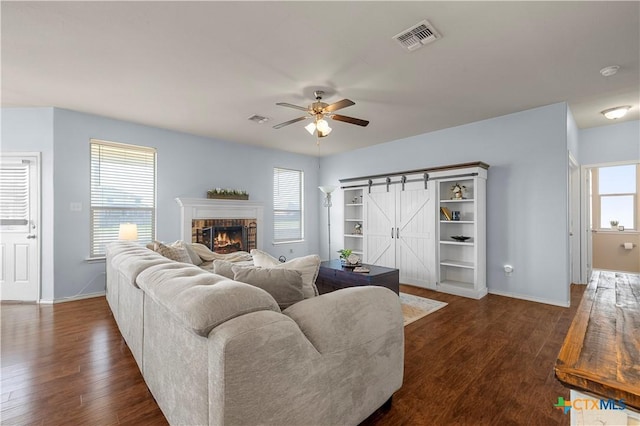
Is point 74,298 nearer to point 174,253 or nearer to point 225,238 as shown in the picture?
point 174,253

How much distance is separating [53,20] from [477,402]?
416 cm

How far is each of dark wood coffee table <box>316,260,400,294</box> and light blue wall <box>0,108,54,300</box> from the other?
3.81 metres

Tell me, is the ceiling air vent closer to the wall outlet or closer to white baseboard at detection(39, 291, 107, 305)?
the wall outlet

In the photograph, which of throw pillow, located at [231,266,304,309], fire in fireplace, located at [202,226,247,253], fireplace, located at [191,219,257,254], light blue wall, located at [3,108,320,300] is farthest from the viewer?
fire in fireplace, located at [202,226,247,253]

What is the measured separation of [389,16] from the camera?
2.27 metres

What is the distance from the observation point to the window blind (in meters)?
4.14

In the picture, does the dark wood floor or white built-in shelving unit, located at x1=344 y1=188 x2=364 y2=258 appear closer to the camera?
the dark wood floor

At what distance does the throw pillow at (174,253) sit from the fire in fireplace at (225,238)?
80.2 inches

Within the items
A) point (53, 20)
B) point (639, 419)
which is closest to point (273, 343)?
point (639, 419)

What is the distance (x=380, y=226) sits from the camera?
18.6 feet

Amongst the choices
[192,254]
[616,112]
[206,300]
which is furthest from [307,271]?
[616,112]

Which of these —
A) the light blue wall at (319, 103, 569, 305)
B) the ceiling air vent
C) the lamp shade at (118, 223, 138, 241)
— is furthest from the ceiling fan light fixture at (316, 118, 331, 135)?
the lamp shade at (118, 223, 138, 241)

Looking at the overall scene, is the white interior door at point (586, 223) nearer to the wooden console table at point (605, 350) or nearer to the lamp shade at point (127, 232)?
the wooden console table at point (605, 350)

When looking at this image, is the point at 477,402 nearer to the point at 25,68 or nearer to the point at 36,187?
the point at 25,68
